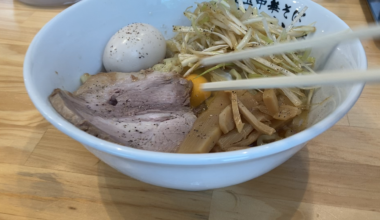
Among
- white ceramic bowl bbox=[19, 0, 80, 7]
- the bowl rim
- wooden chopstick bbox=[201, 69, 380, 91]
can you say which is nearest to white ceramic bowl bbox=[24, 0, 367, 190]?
the bowl rim

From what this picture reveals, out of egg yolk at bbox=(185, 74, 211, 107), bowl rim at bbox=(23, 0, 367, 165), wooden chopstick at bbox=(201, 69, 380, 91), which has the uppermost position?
wooden chopstick at bbox=(201, 69, 380, 91)

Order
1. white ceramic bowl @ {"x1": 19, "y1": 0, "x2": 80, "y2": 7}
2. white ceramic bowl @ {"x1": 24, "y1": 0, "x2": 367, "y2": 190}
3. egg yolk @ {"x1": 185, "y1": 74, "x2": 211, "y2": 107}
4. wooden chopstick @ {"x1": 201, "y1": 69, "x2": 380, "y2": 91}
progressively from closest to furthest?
wooden chopstick @ {"x1": 201, "y1": 69, "x2": 380, "y2": 91} → white ceramic bowl @ {"x1": 24, "y1": 0, "x2": 367, "y2": 190} → egg yolk @ {"x1": 185, "y1": 74, "x2": 211, "y2": 107} → white ceramic bowl @ {"x1": 19, "y1": 0, "x2": 80, "y2": 7}

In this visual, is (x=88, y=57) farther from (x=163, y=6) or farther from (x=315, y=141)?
(x=315, y=141)

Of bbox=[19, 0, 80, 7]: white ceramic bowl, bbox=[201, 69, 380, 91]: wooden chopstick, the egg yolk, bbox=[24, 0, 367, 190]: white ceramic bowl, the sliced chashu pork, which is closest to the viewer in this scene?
bbox=[201, 69, 380, 91]: wooden chopstick

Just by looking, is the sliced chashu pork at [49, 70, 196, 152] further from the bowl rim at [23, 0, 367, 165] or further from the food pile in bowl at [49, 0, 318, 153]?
the bowl rim at [23, 0, 367, 165]

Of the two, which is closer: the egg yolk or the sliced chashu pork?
the sliced chashu pork

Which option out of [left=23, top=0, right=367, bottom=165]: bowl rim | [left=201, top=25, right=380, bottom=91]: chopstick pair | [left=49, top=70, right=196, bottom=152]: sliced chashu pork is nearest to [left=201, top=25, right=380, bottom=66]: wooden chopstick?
[left=201, top=25, right=380, bottom=91]: chopstick pair

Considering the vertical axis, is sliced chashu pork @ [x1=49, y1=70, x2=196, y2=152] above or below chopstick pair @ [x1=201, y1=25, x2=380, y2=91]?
below

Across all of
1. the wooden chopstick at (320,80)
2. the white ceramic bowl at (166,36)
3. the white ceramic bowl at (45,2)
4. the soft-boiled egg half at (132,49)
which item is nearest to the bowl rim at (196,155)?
the white ceramic bowl at (166,36)

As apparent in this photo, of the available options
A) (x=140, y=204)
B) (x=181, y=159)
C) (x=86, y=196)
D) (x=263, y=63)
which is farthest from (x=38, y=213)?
(x=263, y=63)
